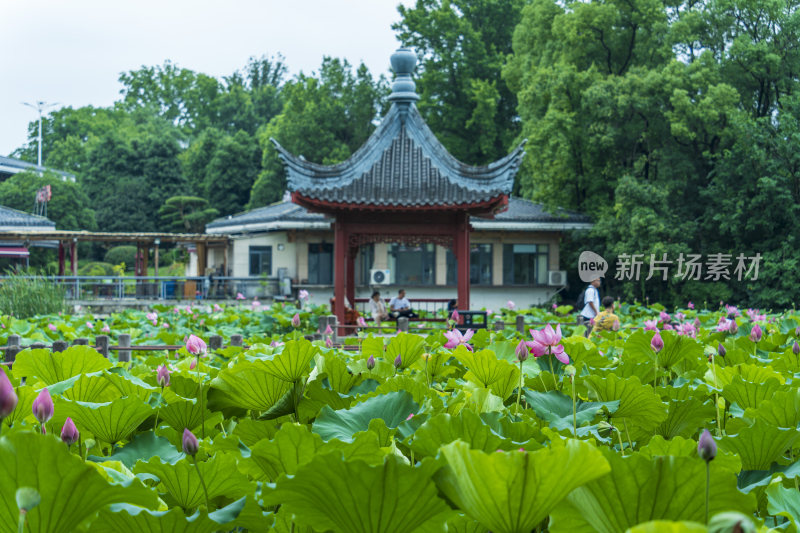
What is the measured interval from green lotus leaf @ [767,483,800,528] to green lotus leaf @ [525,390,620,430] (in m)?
0.47

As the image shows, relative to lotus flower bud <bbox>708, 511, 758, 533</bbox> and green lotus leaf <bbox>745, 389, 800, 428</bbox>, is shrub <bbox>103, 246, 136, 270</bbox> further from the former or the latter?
lotus flower bud <bbox>708, 511, 758, 533</bbox>

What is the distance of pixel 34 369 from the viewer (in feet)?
6.17

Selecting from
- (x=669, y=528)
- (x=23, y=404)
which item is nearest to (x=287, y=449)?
(x=669, y=528)

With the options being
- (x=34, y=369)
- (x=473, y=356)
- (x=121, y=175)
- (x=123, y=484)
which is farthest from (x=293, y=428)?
(x=121, y=175)

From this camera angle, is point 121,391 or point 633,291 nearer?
point 121,391

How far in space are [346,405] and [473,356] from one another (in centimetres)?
44

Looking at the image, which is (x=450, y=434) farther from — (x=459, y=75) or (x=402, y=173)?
(x=459, y=75)

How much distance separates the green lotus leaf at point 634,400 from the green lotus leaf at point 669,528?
3.17 ft

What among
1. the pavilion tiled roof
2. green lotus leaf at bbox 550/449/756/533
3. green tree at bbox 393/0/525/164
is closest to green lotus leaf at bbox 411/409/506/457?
green lotus leaf at bbox 550/449/756/533

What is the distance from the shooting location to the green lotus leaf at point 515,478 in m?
0.75

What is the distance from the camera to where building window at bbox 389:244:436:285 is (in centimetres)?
2247

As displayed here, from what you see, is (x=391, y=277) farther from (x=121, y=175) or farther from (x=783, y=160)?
(x=121, y=175)

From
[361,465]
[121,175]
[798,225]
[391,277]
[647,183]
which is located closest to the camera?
[361,465]

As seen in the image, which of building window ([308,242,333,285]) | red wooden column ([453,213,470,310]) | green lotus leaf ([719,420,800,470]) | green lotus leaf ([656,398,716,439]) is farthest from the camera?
building window ([308,242,333,285])
